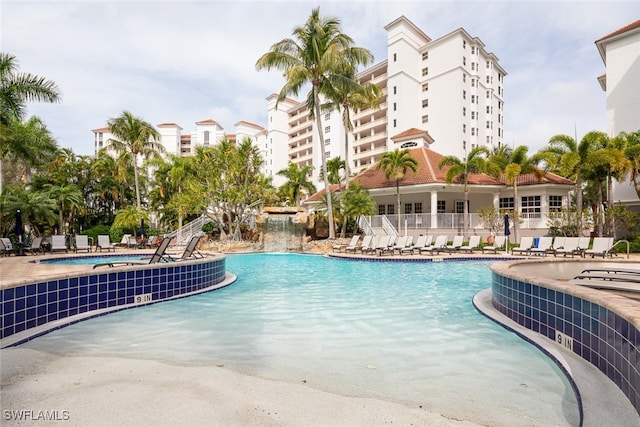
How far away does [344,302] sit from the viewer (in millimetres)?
7941

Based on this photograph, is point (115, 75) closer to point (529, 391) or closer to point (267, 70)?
point (267, 70)

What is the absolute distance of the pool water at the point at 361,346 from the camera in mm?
3416

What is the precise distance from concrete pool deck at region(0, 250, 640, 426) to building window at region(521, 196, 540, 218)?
1029 inches

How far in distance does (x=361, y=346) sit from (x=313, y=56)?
21.6m

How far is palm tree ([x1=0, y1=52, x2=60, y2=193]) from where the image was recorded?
16.2 m

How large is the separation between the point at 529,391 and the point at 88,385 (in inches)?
168

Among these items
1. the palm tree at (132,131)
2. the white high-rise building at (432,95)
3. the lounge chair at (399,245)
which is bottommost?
the lounge chair at (399,245)

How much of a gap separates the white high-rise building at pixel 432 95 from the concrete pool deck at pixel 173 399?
4801 centimetres

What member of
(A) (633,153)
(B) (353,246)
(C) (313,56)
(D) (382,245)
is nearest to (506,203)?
(A) (633,153)

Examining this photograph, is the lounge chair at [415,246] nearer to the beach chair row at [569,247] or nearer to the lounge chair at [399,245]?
the lounge chair at [399,245]

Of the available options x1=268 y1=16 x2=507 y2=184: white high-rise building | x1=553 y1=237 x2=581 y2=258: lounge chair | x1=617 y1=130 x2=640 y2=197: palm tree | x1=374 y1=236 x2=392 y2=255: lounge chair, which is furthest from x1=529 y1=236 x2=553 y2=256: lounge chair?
x1=268 y1=16 x2=507 y2=184: white high-rise building

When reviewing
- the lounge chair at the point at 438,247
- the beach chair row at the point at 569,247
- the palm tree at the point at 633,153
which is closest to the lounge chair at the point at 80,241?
the lounge chair at the point at 438,247

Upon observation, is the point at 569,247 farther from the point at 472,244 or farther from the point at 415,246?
the point at 415,246

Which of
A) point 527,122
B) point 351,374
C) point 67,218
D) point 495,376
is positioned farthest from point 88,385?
point 527,122
